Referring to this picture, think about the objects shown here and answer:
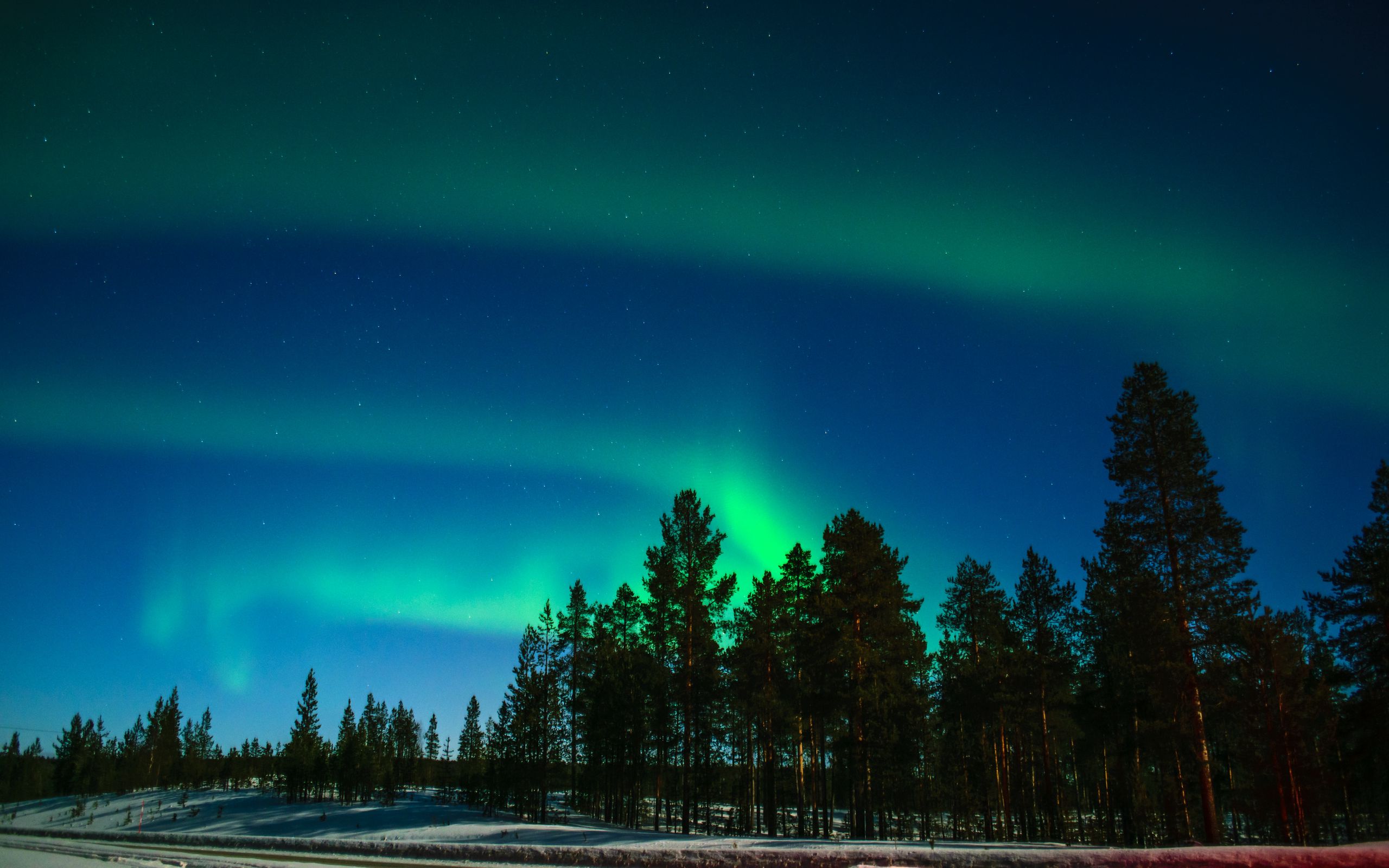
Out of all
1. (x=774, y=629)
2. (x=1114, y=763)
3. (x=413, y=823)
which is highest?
(x=774, y=629)

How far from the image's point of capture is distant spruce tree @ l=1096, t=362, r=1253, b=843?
26.0m

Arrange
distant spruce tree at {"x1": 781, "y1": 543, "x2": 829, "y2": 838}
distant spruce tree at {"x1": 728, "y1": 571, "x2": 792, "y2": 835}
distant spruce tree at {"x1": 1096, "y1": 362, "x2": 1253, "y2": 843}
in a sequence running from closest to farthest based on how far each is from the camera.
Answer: distant spruce tree at {"x1": 1096, "y1": 362, "x2": 1253, "y2": 843}
distant spruce tree at {"x1": 781, "y1": 543, "x2": 829, "y2": 838}
distant spruce tree at {"x1": 728, "y1": 571, "x2": 792, "y2": 835}

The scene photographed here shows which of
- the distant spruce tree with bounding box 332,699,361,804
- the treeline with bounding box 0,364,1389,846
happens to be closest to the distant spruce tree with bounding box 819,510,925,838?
the treeline with bounding box 0,364,1389,846

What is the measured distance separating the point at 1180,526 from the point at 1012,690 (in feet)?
49.5

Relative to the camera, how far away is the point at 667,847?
2377 cm

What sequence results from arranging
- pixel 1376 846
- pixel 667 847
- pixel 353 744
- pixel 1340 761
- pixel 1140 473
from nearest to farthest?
pixel 1376 846 → pixel 667 847 → pixel 1140 473 → pixel 1340 761 → pixel 353 744

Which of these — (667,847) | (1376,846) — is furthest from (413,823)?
(1376,846)

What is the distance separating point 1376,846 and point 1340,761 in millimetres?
21188

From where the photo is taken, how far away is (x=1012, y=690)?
38.2 m

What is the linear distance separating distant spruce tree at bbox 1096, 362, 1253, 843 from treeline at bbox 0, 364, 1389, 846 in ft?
0.27

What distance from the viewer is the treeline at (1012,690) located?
90.4ft

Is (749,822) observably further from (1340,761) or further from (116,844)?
(116,844)

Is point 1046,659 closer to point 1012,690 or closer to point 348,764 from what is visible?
point 1012,690

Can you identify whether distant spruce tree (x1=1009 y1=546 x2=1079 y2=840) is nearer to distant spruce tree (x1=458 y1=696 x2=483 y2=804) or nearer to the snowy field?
the snowy field
